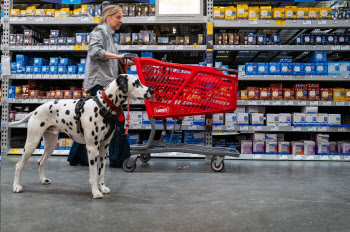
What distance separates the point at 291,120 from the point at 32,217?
13.1 feet

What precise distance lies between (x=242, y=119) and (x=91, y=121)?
9.47ft

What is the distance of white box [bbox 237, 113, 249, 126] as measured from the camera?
14.5 feet

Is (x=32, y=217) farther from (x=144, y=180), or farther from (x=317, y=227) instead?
(x=317, y=227)

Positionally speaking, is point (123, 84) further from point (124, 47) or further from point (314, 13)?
point (314, 13)

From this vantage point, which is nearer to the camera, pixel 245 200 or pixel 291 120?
pixel 245 200

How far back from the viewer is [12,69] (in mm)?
4633

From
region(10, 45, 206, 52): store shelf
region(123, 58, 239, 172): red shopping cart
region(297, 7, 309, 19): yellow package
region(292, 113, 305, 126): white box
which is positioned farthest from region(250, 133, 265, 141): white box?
region(297, 7, 309, 19): yellow package

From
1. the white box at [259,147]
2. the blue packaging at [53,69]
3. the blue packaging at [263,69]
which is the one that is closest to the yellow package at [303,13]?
the blue packaging at [263,69]

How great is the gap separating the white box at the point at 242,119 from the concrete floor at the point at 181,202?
114 cm

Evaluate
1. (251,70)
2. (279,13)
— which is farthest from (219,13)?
(251,70)

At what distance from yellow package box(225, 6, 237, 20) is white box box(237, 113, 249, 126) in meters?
1.61

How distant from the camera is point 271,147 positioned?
14.6 ft

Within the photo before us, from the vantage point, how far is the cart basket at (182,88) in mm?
3119

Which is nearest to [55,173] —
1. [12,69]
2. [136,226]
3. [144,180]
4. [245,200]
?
[144,180]
